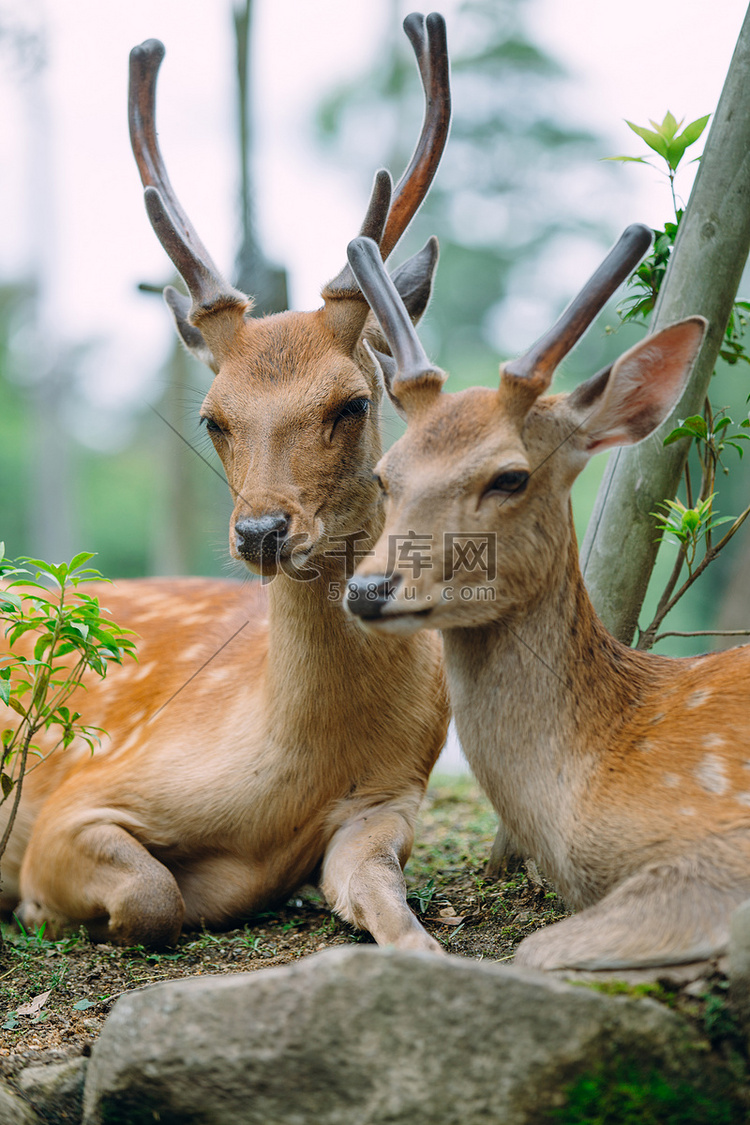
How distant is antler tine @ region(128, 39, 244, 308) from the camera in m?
4.57

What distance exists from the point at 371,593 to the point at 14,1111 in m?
1.63

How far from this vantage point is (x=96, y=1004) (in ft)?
12.1

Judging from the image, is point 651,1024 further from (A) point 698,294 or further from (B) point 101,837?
(A) point 698,294

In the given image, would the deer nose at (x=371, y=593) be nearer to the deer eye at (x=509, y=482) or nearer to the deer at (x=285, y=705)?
the deer eye at (x=509, y=482)

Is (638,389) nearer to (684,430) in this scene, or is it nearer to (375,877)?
(684,430)

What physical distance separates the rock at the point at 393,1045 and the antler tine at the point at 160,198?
10.1 feet

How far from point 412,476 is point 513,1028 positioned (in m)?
1.63

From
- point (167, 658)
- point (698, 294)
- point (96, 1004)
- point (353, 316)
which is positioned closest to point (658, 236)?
point (698, 294)

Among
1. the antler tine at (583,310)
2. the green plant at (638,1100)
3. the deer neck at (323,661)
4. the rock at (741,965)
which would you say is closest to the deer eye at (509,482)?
the antler tine at (583,310)

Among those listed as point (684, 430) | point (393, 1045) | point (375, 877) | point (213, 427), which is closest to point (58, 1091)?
point (393, 1045)

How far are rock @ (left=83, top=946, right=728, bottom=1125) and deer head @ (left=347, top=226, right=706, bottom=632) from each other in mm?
1068

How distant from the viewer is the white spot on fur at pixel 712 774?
3.12 meters

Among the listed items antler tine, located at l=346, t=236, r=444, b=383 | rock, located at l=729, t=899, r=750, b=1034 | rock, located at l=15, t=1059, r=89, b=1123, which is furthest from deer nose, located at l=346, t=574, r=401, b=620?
rock, located at l=15, t=1059, r=89, b=1123

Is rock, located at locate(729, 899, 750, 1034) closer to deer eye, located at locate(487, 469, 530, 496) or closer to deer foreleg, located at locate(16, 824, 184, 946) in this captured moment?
deer eye, located at locate(487, 469, 530, 496)
